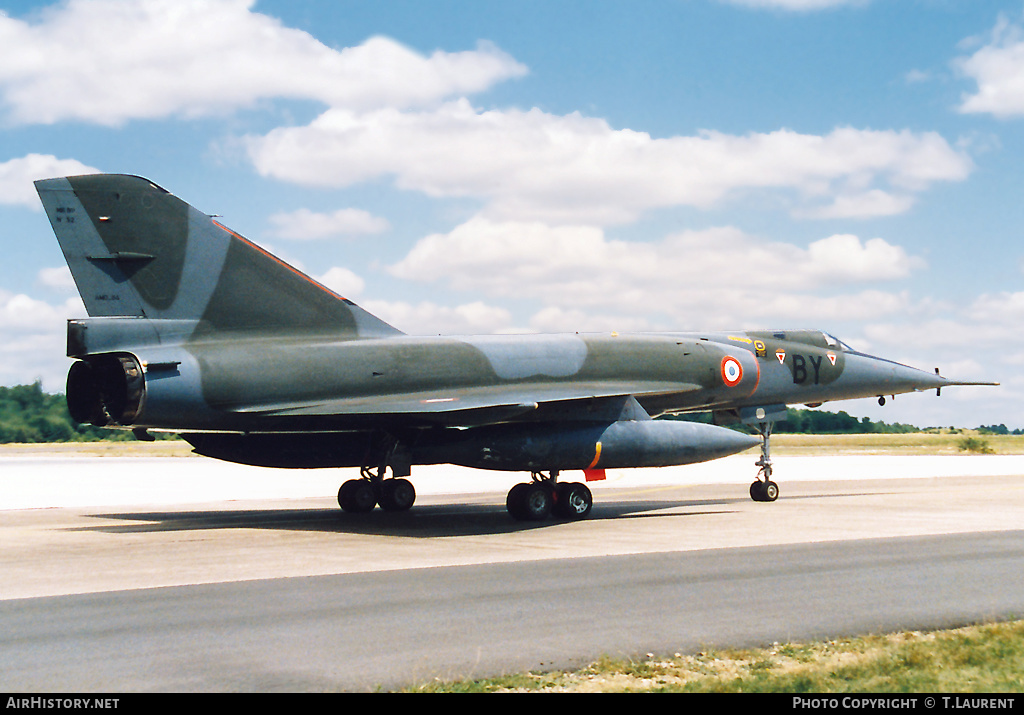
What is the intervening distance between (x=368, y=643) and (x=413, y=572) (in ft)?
13.8

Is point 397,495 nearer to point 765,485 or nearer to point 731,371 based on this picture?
point 731,371

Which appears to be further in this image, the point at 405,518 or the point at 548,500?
the point at 405,518

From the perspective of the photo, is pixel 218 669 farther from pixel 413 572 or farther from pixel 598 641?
pixel 413 572

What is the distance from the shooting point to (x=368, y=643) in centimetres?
775

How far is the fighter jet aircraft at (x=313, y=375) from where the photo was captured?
1616 centimetres

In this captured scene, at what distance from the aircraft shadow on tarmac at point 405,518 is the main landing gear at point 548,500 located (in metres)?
0.19

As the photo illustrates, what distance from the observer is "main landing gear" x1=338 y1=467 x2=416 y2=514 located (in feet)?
69.5

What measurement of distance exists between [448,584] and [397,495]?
1061cm

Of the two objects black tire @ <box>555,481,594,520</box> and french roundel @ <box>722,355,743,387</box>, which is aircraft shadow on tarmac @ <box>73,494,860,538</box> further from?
french roundel @ <box>722,355,743,387</box>

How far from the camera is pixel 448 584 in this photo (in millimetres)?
10883

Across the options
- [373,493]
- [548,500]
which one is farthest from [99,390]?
[548,500]

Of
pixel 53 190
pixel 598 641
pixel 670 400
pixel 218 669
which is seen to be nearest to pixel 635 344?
pixel 670 400

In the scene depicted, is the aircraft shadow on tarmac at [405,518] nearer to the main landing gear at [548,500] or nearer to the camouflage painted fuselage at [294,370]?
the main landing gear at [548,500]

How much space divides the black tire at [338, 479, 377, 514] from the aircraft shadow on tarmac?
9.5 inches
